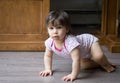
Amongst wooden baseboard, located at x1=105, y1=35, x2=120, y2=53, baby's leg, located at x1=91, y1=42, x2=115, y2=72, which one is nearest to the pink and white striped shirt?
baby's leg, located at x1=91, y1=42, x2=115, y2=72

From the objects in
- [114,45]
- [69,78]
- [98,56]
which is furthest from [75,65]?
[114,45]

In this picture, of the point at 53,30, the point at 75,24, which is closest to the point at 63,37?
the point at 53,30

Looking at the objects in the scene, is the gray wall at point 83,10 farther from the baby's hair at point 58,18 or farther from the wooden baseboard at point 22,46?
the baby's hair at point 58,18

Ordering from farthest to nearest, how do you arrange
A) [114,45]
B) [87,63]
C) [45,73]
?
1. [114,45]
2. [87,63]
3. [45,73]

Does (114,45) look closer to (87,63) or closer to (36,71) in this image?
(87,63)

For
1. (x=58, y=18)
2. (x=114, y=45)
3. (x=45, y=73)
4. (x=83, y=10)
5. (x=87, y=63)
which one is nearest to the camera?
(x=58, y=18)

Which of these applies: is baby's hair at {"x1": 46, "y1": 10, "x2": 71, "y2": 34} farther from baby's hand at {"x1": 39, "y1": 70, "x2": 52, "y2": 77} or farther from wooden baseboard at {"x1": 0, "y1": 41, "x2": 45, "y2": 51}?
wooden baseboard at {"x1": 0, "y1": 41, "x2": 45, "y2": 51}

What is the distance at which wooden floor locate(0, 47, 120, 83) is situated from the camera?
4.20 feet

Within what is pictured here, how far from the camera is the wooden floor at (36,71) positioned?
128cm

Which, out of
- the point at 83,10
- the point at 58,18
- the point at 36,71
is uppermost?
the point at 58,18

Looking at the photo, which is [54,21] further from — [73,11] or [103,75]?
[73,11]

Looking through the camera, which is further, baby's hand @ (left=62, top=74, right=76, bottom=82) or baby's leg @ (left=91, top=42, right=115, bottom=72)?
baby's leg @ (left=91, top=42, right=115, bottom=72)

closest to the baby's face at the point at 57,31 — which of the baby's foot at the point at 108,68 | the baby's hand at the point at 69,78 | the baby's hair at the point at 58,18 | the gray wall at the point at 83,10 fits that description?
the baby's hair at the point at 58,18

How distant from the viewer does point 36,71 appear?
4.64 ft
